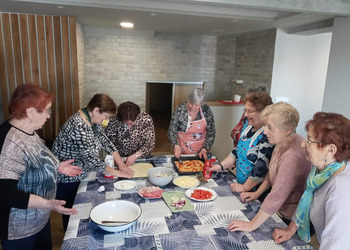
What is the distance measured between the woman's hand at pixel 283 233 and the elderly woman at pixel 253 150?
1.57ft

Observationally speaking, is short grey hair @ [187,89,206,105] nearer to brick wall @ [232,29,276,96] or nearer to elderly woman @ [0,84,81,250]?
elderly woman @ [0,84,81,250]

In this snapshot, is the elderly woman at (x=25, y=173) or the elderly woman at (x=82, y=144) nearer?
the elderly woman at (x=25, y=173)

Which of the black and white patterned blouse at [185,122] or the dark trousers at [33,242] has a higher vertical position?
the black and white patterned blouse at [185,122]

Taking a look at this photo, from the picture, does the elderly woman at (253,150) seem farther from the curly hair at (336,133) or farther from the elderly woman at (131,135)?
the elderly woman at (131,135)

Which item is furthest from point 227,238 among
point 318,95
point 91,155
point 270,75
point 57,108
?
point 318,95

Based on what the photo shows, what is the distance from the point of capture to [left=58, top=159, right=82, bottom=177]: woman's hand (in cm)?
181

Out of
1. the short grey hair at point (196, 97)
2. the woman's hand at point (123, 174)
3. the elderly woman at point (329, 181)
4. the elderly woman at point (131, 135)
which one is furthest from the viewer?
the short grey hair at point (196, 97)

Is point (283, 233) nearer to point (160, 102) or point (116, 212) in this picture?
point (116, 212)

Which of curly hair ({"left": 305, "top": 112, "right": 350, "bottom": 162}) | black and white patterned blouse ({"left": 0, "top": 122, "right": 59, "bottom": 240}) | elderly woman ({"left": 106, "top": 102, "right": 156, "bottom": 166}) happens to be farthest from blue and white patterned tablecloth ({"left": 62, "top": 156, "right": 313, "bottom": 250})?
elderly woman ({"left": 106, "top": 102, "right": 156, "bottom": 166})

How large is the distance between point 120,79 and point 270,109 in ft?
15.0

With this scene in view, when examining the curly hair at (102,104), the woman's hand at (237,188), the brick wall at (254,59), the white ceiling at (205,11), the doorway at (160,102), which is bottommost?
the doorway at (160,102)

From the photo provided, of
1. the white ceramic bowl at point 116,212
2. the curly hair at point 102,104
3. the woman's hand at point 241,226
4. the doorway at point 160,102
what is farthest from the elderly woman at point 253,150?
the doorway at point 160,102

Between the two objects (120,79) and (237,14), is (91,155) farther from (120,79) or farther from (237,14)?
(120,79)

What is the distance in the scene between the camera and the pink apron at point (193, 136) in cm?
280
